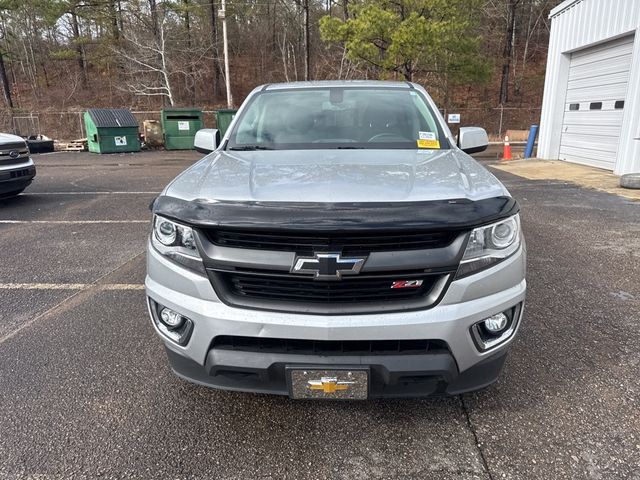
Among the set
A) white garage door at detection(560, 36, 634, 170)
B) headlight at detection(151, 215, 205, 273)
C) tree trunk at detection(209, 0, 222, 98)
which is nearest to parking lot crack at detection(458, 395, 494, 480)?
headlight at detection(151, 215, 205, 273)

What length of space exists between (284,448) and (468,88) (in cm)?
3900

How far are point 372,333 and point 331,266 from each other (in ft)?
1.07

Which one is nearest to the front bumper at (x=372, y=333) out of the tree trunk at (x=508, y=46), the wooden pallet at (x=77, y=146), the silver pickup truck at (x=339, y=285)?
the silver pickup truck at (x=339, y=285)

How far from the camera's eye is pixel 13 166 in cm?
729

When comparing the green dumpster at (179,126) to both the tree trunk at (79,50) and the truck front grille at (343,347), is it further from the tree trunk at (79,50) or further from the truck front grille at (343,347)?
the tree trunk at (79,50)

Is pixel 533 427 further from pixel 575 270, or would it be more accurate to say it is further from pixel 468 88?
pixel 468 88

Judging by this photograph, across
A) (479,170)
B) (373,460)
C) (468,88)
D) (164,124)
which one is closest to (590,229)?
(479,170)

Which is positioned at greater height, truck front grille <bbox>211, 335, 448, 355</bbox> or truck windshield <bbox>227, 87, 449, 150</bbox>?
truck windshield <bbox>227, 87, 449, 150</bbox>

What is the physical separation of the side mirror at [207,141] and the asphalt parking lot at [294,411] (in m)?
1.39

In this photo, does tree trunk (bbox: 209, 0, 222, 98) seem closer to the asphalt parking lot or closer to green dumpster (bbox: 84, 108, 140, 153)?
green dumpster (bbox: 84, 108, 140, 153)

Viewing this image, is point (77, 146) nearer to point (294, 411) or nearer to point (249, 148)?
point (249, 148)

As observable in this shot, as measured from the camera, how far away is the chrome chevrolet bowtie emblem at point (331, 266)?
1.91 m

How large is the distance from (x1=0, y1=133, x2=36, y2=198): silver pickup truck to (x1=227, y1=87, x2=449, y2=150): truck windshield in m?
5.48

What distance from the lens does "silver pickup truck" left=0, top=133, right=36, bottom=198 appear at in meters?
7.13
